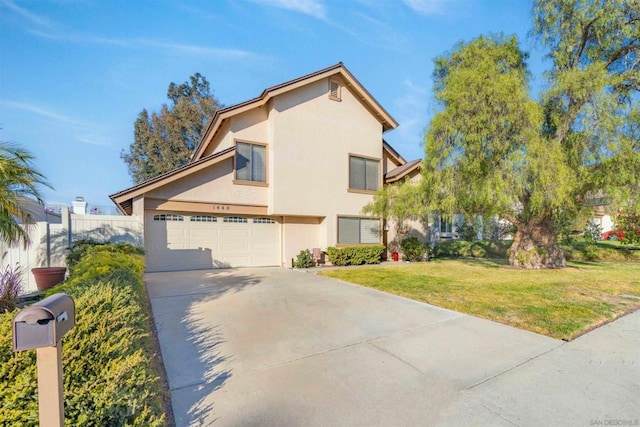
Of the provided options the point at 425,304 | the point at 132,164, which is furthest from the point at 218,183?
the point at 132,164

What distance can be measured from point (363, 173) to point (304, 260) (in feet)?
18.5

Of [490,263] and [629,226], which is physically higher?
[629,226]

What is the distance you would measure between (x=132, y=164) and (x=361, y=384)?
103ft

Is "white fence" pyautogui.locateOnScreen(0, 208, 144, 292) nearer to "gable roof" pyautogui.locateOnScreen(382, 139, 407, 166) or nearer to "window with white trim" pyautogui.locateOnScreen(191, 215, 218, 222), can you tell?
"window with white trim" pyautogui.locateOnScreen(191, 215, 218, 222)


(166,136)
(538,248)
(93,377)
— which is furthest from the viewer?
(166,136)

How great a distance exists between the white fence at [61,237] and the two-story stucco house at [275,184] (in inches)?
28.0

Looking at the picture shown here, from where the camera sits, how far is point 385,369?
377cm

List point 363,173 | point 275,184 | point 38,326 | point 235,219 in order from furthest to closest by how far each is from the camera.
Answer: point 363,173
point 235,219
point 275,184
point 38,326

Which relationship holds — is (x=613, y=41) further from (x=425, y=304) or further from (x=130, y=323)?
(x=130, y=323)

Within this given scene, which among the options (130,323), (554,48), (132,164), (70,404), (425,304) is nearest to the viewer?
(70,404)

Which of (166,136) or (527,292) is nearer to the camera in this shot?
(527,292)

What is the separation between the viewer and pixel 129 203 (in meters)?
11.6

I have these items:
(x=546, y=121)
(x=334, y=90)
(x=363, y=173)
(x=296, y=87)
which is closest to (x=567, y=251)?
(x=546, y=121)

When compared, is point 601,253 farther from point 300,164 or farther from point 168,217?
point 168,217
